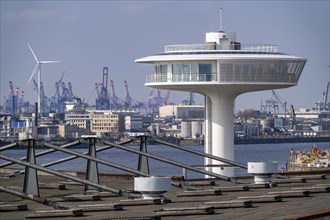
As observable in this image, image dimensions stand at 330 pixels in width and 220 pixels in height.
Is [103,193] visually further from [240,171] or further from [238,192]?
[240,171]

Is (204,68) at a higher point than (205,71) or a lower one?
higher

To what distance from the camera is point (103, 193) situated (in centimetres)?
3247

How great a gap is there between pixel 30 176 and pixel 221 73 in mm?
23739

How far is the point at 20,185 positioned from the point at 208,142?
20.3 m

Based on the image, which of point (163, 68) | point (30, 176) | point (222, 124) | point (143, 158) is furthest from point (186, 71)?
point (30, 176)

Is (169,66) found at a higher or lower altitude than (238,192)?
higher

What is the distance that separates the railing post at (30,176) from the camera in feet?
101

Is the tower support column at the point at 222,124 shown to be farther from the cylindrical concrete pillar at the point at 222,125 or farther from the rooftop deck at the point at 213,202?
the rooftop deck at the point at 213,202

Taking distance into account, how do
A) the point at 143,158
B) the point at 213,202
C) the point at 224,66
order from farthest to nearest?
1. the point at 224,66
2. the point at 143,158
3. the point at 213,202

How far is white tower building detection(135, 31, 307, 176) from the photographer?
176 feet

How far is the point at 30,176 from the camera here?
30906 millimetres

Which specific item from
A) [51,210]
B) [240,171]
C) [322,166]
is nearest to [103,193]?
[51,210]

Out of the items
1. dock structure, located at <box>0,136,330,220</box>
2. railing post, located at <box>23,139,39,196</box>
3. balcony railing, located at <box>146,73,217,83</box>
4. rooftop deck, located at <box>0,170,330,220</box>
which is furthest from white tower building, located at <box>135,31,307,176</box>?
railing post, located at <box>23,139,39,196</box>

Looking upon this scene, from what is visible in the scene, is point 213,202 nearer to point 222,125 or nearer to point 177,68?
point 177,68
